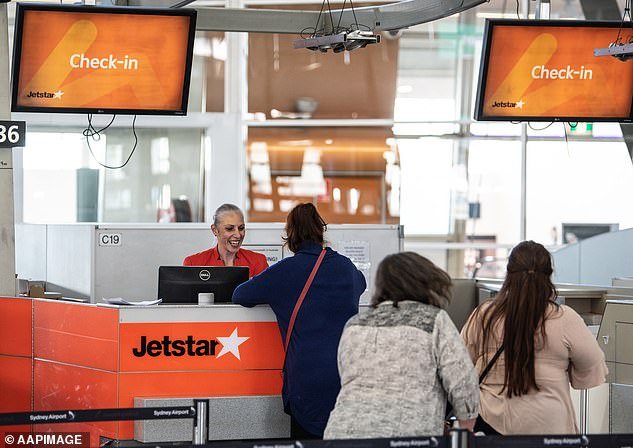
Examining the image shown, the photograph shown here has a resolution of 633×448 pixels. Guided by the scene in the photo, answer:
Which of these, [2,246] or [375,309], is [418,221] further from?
[375,309]

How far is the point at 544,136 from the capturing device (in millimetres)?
13188

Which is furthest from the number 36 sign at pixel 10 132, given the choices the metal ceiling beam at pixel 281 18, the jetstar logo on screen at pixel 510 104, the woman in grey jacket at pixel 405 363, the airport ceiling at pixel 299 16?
the woman in grey jacket at pixel 405 363

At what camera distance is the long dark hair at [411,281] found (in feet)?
11.5

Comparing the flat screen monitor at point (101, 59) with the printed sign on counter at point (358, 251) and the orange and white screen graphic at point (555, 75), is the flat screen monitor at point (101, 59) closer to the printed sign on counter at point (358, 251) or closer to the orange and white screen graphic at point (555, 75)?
the orange and white screen graphic at point (555, 75)

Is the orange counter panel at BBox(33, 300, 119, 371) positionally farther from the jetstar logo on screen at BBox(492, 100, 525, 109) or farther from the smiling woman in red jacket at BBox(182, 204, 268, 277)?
the jetstar logo on screen at BBox(492, 100, 525, 109)

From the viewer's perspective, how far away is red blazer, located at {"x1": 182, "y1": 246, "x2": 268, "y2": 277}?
21.3 feet

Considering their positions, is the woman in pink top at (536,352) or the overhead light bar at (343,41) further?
the overhead light bar at (343,41)

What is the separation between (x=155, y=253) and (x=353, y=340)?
15.1 feet

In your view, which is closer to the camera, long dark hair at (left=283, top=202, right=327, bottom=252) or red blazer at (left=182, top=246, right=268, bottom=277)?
long dark hair at (left=283, top=202, right=327, bottom=252)

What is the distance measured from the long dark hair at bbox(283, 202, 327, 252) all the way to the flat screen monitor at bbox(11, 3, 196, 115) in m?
1.73

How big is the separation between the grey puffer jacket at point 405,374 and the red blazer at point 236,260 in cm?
305

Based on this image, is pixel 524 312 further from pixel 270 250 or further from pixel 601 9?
pixel 601 9

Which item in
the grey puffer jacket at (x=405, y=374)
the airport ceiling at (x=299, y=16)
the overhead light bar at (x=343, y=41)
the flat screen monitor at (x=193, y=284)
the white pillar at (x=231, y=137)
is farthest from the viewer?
the white pillar at (x=231, y=137)

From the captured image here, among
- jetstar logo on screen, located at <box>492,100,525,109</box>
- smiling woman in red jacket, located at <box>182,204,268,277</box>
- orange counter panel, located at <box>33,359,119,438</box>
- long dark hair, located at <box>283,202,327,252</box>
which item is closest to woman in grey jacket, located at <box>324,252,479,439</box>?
long dark hair, located at <box>283,202,327,252</box>
